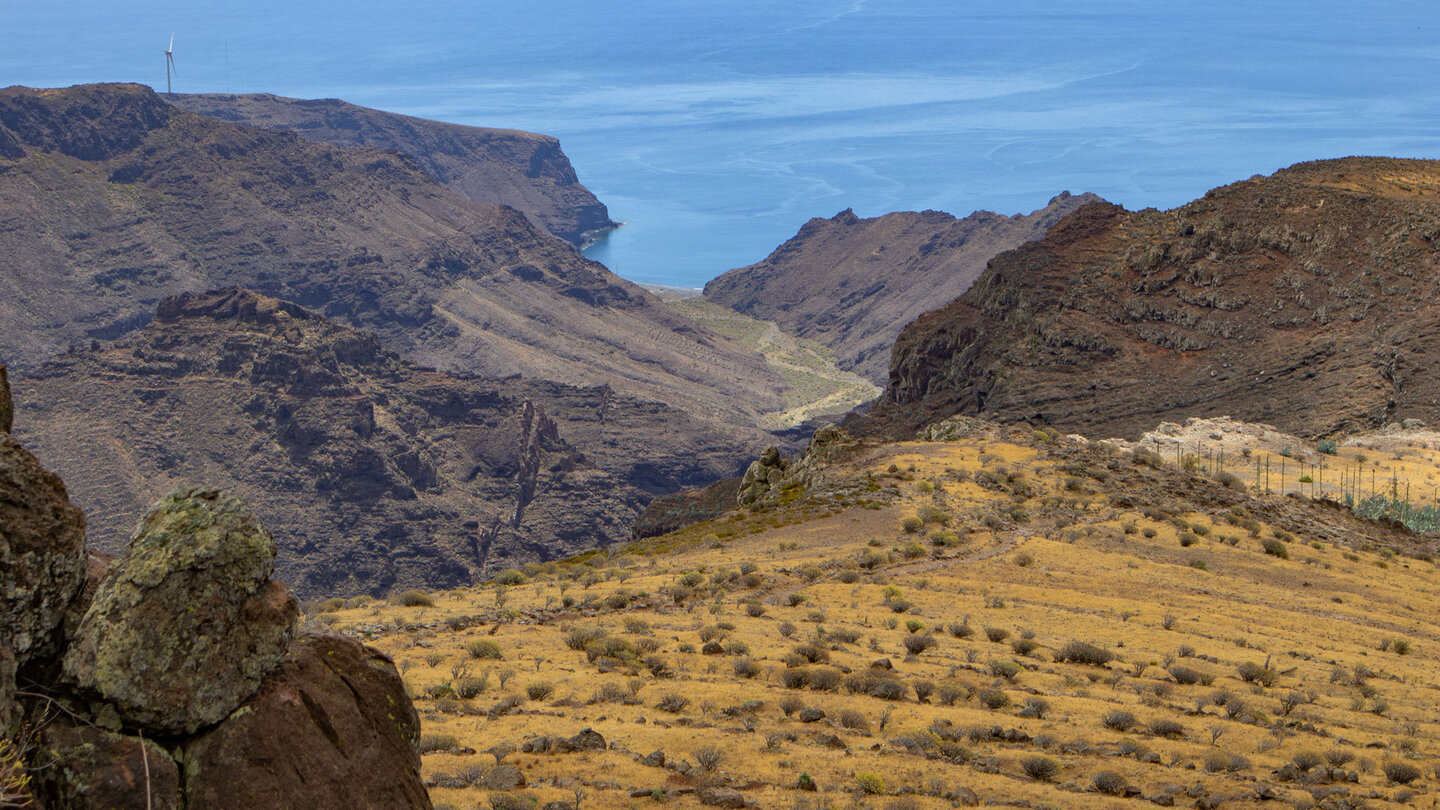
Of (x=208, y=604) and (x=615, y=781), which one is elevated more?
(x=208, y=604)

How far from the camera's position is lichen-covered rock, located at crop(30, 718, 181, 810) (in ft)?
30.5

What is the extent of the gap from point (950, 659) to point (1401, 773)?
26.2 ft

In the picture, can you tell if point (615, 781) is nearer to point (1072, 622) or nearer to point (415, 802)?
point (415, 802)

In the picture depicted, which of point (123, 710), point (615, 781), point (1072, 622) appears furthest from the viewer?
point (1072, 622)

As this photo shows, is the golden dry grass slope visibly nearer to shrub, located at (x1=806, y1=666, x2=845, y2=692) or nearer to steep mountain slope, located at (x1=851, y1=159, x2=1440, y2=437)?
shrub, located at (x1=806, y1=666, x2=845, y2=692)

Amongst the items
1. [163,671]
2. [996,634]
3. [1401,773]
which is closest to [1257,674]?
[996,634]

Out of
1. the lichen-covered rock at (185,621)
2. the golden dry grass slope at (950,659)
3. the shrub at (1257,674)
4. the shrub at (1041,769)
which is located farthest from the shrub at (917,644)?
the lichen-covered rock at (185,621)

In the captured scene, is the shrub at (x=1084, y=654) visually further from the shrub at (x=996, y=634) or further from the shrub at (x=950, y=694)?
the shrub at (x=950, y=694)

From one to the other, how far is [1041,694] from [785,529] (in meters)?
17.1

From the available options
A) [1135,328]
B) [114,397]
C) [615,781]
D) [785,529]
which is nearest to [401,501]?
[114,397]

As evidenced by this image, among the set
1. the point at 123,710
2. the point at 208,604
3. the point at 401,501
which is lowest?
the point at 401,501

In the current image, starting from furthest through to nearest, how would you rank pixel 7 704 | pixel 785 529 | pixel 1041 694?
pixel 785 529 → pixel 1041 694 → pixel 7 704

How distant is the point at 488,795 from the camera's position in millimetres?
14461

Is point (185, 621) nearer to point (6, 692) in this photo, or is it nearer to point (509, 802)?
point (6, 692)
